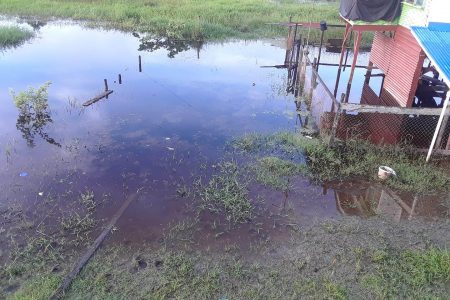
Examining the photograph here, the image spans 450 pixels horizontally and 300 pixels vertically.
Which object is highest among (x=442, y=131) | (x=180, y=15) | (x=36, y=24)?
(x=180, y=15)

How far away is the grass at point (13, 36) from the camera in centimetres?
2012

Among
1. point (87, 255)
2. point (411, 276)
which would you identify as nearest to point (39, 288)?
point (87, 255)

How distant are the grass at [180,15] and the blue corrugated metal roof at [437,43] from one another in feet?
44.5

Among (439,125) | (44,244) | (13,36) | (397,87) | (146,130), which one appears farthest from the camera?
(13,36)

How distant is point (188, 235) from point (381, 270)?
3.41 meters

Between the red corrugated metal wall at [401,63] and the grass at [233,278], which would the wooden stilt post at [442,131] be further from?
the grass at [233,278]

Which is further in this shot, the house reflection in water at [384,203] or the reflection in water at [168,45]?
the reflection in water at [168,45]

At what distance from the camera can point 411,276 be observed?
Answer: 237 inches

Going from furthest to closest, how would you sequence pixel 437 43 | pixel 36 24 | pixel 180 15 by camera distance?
1. pixel 180 15
2. pixel 36 24
3. pixel 437 43

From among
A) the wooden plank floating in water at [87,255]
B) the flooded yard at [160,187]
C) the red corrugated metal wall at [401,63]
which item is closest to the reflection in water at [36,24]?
the flooded yard at [160,187]

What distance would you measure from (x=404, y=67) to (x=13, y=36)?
1991 centimetres

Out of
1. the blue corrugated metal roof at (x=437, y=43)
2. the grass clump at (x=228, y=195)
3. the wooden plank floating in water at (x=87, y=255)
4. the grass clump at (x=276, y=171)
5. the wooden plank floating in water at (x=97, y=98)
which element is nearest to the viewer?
the wooden plank floating in water at (x=87, y=255)

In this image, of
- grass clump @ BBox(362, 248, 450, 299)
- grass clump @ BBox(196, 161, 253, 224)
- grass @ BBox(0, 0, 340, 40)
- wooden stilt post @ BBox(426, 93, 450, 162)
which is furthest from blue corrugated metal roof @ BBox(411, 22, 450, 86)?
grass @ BBox(0, 0, 340, 40)

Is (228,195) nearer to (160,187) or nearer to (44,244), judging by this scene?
(160,187)
